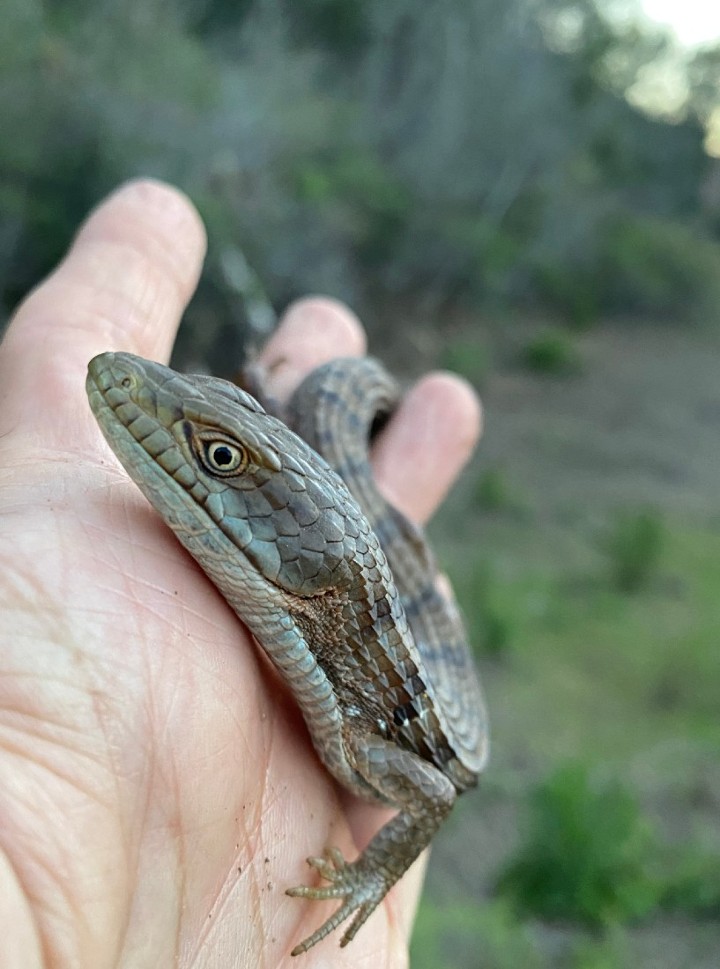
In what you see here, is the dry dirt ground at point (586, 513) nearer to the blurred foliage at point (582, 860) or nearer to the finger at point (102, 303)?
the blurred foliage at point (582, 860)

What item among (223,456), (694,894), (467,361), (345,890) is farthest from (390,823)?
(467,361)

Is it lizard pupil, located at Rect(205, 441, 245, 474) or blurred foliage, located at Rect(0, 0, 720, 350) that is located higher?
blurred foliage, located at Rect(0, 0, 720, 350)

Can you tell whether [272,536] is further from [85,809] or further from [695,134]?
[695,134]

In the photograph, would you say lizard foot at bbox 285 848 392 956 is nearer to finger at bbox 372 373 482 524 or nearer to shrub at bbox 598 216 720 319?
finger at bbox 372 373 482 524

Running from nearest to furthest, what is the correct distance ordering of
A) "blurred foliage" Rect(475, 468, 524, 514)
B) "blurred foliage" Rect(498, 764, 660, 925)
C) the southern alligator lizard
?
the southern alligator lizard < "blurred foliage" Rect(498, 764, 660, 925) < "blurred foliage" Rect(475, 468, 524, 514)

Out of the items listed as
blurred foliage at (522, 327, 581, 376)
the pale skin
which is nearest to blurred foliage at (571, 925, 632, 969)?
the pale skin

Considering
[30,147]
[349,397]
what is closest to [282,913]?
[349,397]

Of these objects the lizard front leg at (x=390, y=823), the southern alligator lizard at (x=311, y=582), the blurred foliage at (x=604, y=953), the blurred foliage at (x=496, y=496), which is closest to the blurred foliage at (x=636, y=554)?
the blurred foliage at (x=496, y=496)
